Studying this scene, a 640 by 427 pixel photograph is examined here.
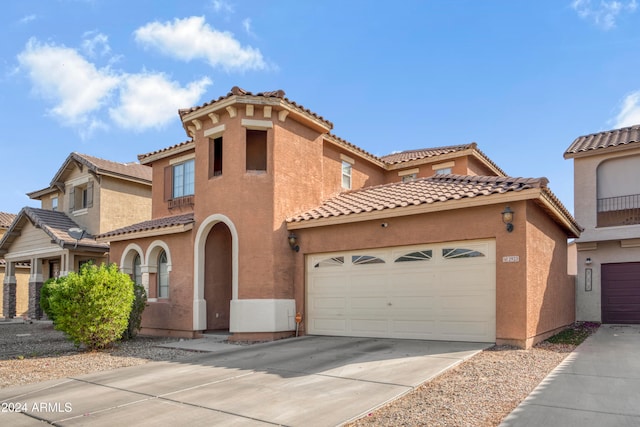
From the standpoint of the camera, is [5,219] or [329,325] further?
[5,219]

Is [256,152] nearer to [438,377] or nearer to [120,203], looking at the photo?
[438,377]

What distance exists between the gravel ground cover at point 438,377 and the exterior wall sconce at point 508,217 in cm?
254

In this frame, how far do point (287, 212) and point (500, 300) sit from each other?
20.4 ft

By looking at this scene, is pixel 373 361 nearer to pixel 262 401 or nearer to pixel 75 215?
pixel 262 401

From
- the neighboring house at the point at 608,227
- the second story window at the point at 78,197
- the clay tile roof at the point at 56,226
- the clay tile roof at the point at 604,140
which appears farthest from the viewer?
the second story window at the point at 78,197

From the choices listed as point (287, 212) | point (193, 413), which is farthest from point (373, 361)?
point (287, 212)

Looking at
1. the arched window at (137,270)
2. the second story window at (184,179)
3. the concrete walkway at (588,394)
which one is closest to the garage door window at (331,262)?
the concrete walkway at (588,394)

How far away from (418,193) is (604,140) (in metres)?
9.88

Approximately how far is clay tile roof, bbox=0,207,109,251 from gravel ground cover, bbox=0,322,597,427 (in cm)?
752

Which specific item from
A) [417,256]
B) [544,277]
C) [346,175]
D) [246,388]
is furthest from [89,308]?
[544,277]

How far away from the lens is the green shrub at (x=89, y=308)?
11.3 metres

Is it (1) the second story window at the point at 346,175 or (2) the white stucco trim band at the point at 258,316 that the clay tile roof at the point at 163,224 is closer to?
(2) the white stucco trim band at the point at 258,316

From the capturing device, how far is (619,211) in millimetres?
16672

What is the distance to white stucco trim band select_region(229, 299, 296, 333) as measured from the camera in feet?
41.4
